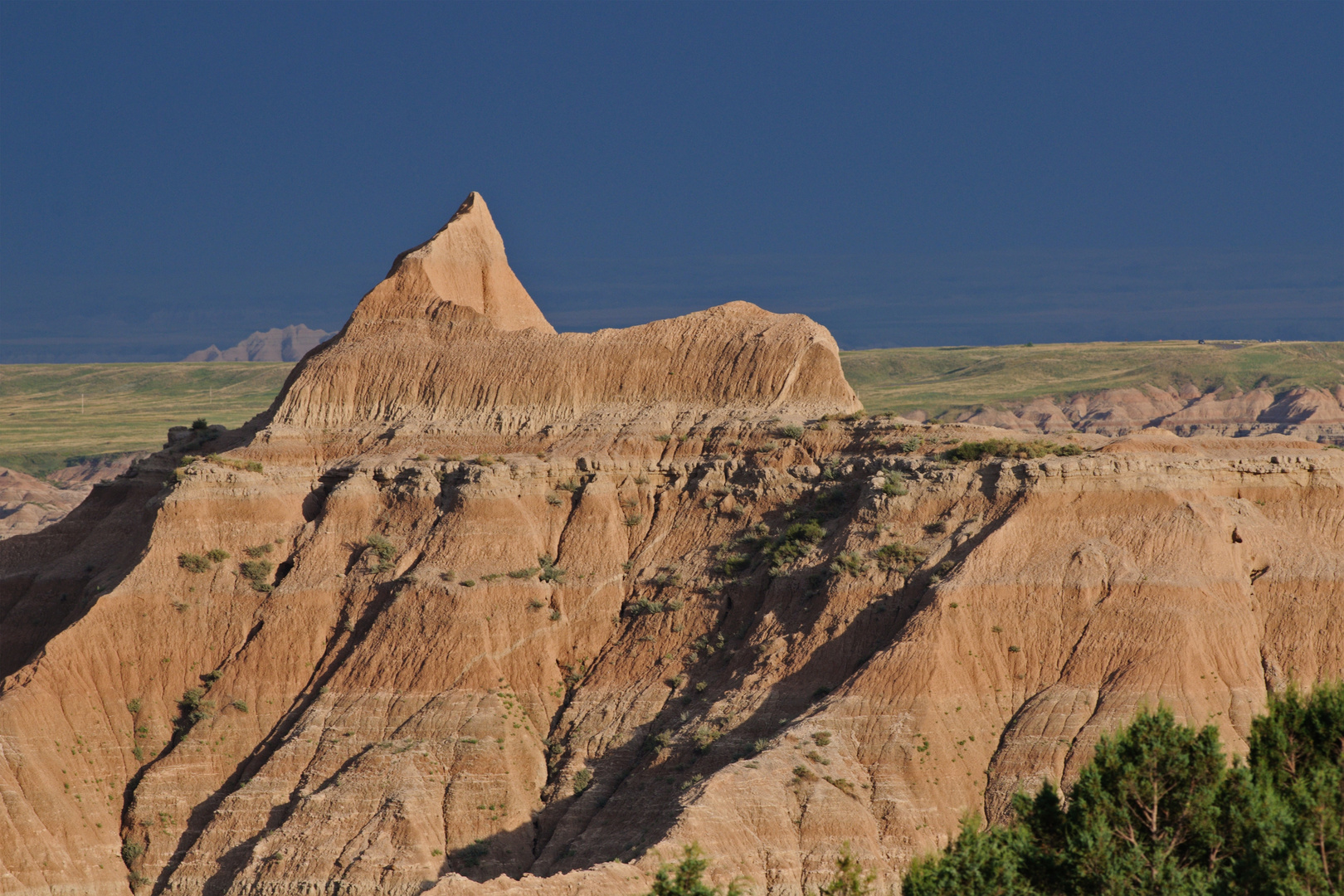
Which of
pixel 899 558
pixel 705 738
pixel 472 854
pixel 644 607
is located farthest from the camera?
pixel 644 607

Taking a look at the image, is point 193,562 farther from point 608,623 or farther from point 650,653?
point 650,653

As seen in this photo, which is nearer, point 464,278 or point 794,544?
point 794,544

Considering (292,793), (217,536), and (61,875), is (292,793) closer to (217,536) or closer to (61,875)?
(61,875)

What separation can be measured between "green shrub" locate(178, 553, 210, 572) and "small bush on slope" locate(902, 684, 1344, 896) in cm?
4256

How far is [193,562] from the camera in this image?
70.4 m

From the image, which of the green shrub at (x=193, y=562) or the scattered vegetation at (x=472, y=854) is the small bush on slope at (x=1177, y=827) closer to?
the scattered vegetation at (x=472, y=854)

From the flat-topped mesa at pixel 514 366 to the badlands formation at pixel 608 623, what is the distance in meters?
0.19

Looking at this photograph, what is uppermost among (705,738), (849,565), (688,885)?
(849,565)

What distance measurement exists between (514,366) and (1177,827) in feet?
153

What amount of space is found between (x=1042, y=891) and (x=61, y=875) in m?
39.4

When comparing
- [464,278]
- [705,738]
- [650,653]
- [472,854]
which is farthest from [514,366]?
[472,854]

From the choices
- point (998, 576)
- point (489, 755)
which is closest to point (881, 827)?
point (998, 576)

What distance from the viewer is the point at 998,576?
59250 millimetres

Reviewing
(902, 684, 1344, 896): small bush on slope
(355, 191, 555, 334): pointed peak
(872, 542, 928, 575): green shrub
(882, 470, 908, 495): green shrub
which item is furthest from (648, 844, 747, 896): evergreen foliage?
(355, 191, 555, 334): pointed peak
